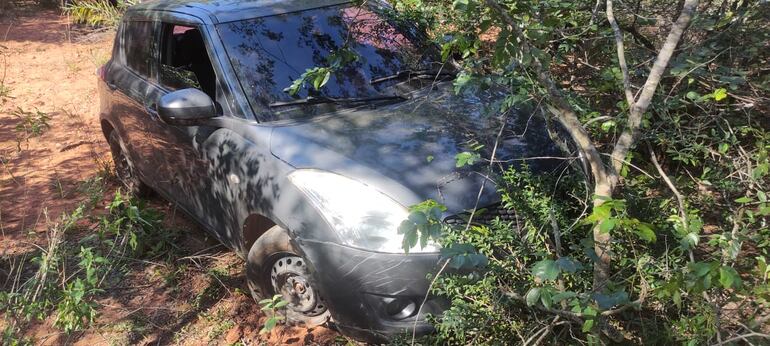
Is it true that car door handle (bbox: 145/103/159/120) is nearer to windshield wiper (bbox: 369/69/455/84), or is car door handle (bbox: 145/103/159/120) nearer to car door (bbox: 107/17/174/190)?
car door (bbox: 107/17/174/190)

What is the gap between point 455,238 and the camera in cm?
247

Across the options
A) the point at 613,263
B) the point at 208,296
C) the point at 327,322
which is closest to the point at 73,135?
the point at 208,296

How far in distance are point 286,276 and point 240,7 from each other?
1771 mm

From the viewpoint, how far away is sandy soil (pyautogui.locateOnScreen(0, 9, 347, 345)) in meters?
3.40

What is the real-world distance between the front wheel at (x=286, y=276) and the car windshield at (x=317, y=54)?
0.70 metres

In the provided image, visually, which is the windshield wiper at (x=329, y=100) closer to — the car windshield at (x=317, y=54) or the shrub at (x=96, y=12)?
the car windshield at (x=317, y=54)

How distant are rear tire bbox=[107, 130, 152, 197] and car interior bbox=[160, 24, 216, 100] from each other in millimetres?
1234

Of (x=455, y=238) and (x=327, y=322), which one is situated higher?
(x=455, y=238)

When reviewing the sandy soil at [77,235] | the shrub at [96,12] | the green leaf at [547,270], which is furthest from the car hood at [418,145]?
the shrub at [96,12]

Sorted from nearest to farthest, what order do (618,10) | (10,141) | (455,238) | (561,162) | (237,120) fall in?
(455,238)
(561,162)
(237,120)
(618,10)
(10,141)

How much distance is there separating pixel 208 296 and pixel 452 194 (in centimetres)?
182

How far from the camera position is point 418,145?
305cm

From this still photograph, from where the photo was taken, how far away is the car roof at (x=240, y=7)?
3.69m

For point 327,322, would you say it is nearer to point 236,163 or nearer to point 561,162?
point 236,163
